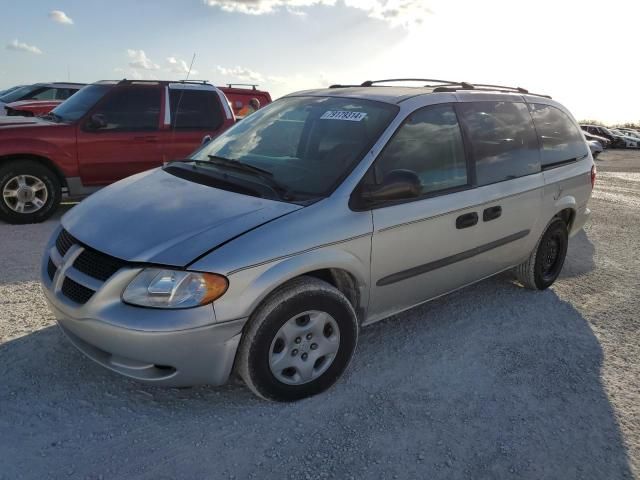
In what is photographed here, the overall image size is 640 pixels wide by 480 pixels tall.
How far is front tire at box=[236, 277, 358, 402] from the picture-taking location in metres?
2.78

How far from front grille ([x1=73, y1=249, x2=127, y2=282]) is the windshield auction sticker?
1.72 meters

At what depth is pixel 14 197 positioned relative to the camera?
21.2 ft

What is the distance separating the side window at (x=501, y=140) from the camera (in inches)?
154

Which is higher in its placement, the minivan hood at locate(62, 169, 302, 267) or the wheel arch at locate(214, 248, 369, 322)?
the minivan hood at locate(62, 169, 302, 267)

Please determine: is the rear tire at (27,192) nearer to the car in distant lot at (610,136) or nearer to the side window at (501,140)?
the side window at (501,140)

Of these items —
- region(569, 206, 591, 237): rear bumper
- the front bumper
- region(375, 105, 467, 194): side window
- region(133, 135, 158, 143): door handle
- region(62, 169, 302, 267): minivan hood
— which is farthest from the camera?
region(133, 135, 158, 143): door handle

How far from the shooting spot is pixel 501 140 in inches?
163

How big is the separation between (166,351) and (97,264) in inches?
23.2

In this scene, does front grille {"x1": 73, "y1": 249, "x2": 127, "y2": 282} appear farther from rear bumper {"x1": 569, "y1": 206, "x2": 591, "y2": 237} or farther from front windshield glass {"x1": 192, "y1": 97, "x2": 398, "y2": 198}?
rear bumper {"x1": 569, "y1": 206, "x2": 591, "y2": 237}

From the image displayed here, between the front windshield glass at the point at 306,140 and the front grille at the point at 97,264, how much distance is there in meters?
1.03

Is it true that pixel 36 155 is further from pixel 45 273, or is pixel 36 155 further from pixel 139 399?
pixel 139 399

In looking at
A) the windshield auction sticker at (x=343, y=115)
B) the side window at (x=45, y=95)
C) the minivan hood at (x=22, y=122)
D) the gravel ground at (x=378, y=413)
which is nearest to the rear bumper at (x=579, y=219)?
the gravel ground at (x=378, y=413)

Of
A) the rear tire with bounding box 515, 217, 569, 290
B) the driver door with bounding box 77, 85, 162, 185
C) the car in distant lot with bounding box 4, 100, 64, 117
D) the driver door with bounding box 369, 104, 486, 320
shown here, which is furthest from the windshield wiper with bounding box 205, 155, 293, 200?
the car in distant lot with bounding box 4, 100, 64, 117

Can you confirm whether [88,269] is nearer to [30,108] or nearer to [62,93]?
[30,108]
